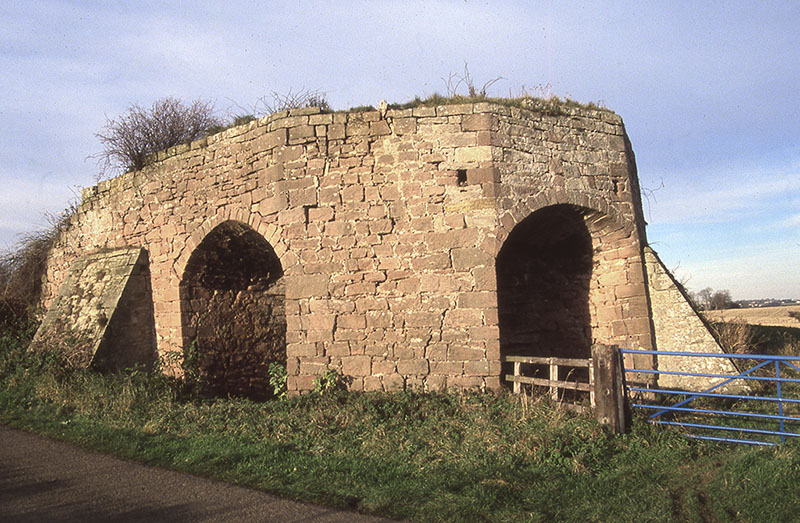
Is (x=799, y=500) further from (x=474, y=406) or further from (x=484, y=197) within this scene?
(x=484, y=197)

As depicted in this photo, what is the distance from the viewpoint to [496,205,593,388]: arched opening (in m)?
8.88

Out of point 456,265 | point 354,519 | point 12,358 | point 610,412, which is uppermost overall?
point 456,265

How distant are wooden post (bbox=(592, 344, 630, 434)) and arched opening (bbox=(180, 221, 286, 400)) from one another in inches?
223

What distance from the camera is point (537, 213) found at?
316 inches

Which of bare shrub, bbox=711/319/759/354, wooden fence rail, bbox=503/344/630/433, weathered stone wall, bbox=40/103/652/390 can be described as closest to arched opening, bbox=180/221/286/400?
weathered stone wall, bbox=40/103/652/390

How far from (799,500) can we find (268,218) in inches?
266

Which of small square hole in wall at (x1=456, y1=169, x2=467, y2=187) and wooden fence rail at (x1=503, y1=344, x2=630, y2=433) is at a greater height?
small square hole in wall at (x1=456, y1=169, x2=467, y2=187)

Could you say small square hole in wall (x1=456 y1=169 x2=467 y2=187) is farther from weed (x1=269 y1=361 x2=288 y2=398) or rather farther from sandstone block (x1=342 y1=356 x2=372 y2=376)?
weed (x1=269 y1=361 x2=288 y2=398)

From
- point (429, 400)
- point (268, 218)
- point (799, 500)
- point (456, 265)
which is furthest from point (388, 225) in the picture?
point (799, 500)

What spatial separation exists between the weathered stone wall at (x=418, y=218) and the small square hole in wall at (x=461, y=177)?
21 mm

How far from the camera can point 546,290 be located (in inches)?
376

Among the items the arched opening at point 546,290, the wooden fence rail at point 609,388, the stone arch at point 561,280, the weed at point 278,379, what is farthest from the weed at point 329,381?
the wooden fence rail at point 609,388

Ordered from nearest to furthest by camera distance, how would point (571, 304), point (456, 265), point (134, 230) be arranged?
point (456, 265), point (571, 304), point (134, 230)

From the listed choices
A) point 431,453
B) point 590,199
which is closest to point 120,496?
point 431,453
